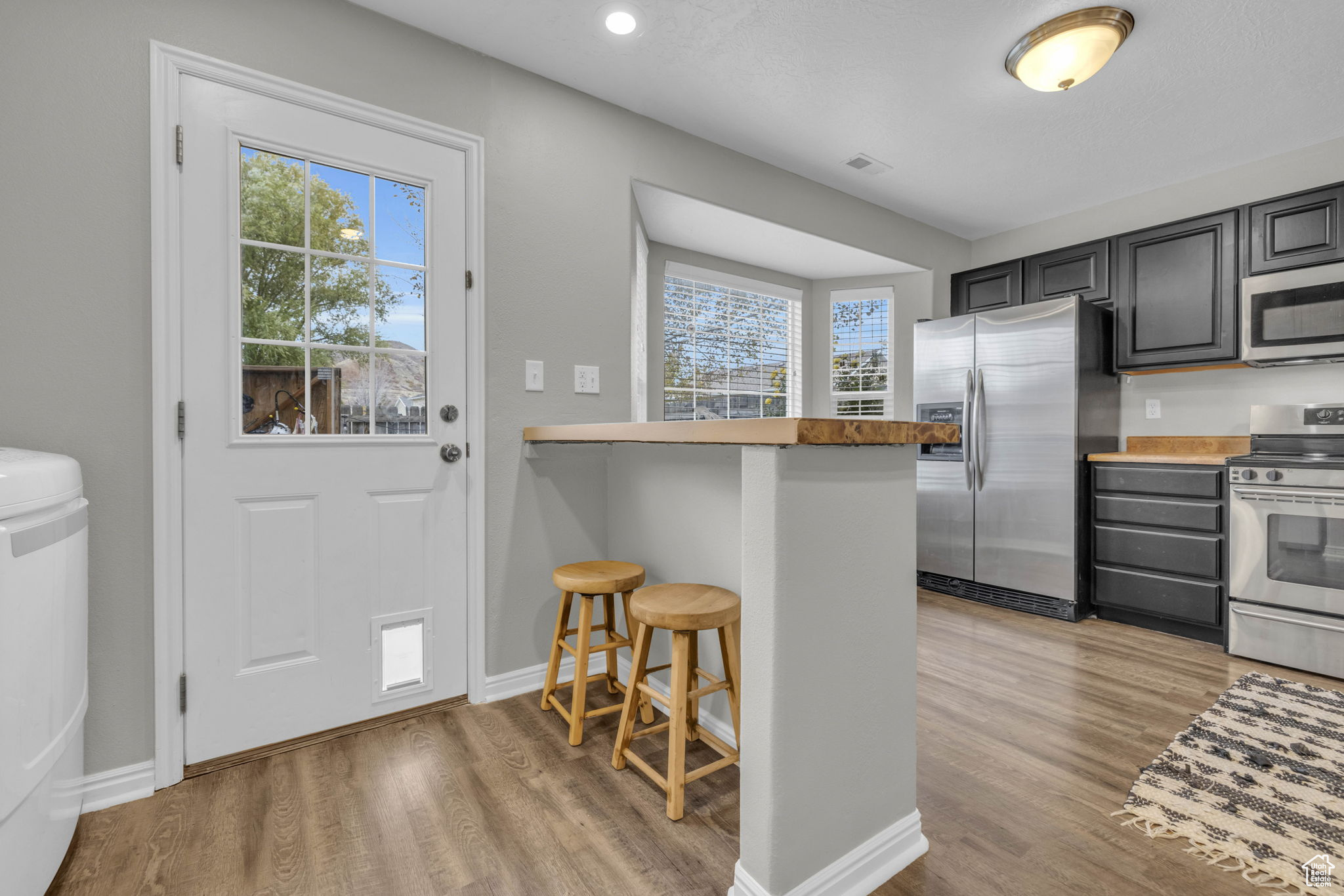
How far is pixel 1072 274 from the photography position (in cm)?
367

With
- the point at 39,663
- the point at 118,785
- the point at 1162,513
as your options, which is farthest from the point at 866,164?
the point at 118,785

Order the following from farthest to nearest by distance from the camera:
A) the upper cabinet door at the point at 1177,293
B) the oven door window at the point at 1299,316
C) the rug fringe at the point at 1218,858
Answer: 1. the upper cabinet door at the point at 1177,293
2. the oven door window at the point at 1299,316
3. the rug fringe at the point at 1218,858

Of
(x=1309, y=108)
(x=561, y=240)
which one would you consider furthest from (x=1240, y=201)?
(x=561, y=240)

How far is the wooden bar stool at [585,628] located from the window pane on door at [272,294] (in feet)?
3.87

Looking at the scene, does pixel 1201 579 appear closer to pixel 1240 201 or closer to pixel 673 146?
pixel 1240 201

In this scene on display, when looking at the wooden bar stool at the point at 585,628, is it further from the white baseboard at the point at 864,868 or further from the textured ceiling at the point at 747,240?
the textured ceiling at the point at 747,240

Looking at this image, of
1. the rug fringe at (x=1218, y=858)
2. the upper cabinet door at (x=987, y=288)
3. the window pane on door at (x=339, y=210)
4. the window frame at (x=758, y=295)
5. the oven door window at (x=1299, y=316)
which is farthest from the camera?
the upper cabinet door at (x=987, y=288)

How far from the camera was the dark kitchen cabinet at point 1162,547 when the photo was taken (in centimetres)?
288

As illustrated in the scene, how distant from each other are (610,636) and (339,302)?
58.5 inches

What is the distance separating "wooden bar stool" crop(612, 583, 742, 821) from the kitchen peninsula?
1.08 ft

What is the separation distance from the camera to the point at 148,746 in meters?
1.68

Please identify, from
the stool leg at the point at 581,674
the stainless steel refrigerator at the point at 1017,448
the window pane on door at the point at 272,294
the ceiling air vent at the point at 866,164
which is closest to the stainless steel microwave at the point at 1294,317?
the stainless steel refrigerator at the point at 1017,448

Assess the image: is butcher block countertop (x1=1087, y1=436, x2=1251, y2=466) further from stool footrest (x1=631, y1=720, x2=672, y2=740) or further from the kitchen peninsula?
stool footrest (x1=631, y1=720, x2=672, y2=740)

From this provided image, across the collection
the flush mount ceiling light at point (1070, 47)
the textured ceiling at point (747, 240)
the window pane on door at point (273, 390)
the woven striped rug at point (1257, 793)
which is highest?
the flush mount ceiling light at point (1070, 47)
